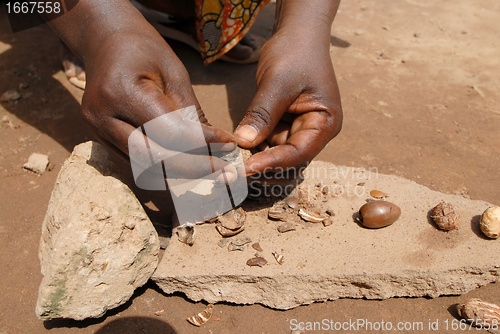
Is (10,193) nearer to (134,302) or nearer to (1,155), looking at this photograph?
(1,155)

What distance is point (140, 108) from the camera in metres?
1.85

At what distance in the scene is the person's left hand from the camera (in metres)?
2.14

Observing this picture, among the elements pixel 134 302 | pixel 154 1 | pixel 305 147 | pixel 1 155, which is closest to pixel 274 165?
pixel 305 147

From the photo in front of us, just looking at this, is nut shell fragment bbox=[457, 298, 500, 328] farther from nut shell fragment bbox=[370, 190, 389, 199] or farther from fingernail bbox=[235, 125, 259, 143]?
fingernail bbox=[235, 125, 259, 143]

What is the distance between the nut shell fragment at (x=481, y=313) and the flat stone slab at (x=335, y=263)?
0.45 ft

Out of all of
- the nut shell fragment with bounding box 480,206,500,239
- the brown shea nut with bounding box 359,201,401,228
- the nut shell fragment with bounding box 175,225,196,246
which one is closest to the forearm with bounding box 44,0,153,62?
the nut shell fragment with bounding box 175,225,196,246

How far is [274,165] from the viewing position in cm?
207

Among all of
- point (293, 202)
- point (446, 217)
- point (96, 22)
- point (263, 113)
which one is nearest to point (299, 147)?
point (263, 113)

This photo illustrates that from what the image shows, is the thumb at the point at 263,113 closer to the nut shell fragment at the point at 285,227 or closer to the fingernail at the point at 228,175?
the fingernail at the point at 228,175

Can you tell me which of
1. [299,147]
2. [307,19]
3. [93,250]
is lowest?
[93,250]

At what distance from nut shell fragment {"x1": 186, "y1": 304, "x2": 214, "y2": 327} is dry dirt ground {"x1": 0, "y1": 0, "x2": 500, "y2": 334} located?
0.09ft

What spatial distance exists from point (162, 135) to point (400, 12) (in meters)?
4.14

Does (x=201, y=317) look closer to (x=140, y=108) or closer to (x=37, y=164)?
(x=140, y=108)

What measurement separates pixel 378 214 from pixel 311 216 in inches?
14.5
